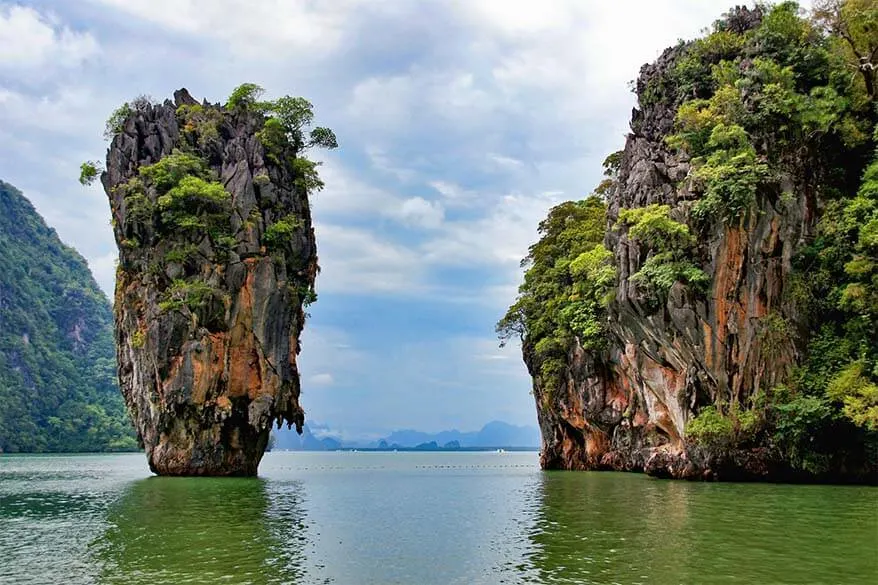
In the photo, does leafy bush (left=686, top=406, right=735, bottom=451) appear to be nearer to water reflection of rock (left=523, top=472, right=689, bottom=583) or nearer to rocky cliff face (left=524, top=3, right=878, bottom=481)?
rocky cliff face (left=524, top=3, right=878, bottom=481)

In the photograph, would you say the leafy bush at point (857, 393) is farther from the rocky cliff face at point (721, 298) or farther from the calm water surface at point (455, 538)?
the calm water surface at point (455, 538)

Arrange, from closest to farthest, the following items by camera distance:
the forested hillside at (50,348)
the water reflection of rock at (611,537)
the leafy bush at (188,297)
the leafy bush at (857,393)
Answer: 1. the water reflection of rock at (611,537)
2. the leafy bush at (857,393)
3. the leafy bush at (188,297)
4. the forested hillside at (50,348)

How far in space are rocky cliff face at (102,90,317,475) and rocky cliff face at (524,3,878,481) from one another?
18722 millimetres

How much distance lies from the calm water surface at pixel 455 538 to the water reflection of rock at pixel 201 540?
0.18 ft

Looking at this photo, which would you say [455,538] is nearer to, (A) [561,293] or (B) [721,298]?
(B) [721,298]

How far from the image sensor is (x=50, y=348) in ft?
398

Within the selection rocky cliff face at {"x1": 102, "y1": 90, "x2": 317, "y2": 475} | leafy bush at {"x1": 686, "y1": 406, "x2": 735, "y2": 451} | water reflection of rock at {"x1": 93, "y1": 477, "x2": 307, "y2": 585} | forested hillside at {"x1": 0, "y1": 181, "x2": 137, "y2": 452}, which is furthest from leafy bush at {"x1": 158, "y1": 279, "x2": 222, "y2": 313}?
forested hillside at {"x1": 0, "y1": 181, "x2": 137, "y2": 452}

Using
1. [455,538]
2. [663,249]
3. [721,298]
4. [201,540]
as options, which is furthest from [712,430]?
[201,540]

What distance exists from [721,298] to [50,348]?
124659mm

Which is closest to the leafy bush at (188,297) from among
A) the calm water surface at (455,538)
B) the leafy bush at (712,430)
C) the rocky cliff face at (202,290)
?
the rocky cliff face at (202,290)

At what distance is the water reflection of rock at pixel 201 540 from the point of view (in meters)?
11.9

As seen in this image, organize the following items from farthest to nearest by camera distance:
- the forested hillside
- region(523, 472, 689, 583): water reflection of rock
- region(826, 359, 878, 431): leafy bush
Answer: the forested hillside, region(826, 359, 878, 431): leafy bush, region(523, 472, 689, 583): water reflection of rock

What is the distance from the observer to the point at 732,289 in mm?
27266

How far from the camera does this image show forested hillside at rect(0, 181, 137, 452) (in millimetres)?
105938
